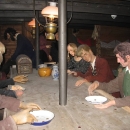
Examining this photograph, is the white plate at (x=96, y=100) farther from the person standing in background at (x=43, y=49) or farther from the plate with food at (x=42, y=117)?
the person standing in background at (x=43, y=49)

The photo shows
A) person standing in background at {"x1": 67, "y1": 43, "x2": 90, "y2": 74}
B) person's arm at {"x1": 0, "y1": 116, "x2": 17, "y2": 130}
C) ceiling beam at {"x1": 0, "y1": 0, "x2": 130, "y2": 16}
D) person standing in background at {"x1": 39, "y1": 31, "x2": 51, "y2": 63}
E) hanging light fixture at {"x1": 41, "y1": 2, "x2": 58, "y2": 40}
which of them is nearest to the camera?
person's arm at {"x1": 0, "y1": 116, "x2": 17, "y2": 130}

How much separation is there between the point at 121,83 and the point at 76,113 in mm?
917

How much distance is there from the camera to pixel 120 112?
1.72 metres

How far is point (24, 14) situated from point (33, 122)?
15.6 ft

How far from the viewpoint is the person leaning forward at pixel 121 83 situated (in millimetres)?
1806

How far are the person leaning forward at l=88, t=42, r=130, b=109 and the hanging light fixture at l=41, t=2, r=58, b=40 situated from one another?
1.12m

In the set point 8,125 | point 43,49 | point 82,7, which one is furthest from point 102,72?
point 43,49

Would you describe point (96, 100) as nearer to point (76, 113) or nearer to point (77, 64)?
point (76, 113)

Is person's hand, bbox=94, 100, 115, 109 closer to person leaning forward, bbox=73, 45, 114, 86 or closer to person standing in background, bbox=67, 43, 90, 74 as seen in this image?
person leaning forward, bbox=73, 45, 114, 86

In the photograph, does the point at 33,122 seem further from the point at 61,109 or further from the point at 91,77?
the point at 91,77

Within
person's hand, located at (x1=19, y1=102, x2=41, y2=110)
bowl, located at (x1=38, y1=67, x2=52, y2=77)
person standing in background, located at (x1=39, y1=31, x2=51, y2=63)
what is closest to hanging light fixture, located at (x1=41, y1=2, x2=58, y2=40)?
bowl, located at (x1=38, y1=67, x2=52, y2=77)

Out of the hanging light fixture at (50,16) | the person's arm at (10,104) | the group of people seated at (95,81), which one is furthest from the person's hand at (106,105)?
the hanging light fixture at (50,16)

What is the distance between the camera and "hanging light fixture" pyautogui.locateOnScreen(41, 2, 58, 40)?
2721 millimetres

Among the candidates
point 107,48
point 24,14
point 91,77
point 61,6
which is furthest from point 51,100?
point 107,48
